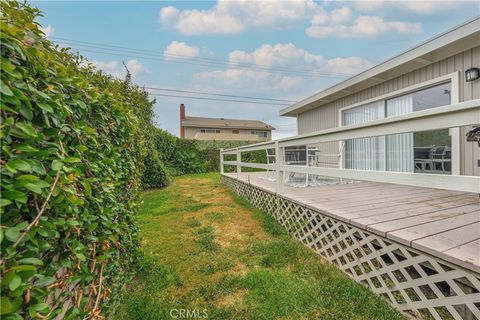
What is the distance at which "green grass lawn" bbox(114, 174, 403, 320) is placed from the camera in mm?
1696

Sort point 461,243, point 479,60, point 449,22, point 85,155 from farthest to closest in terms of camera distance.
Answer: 1. point 449,22
2. point 479,60
3. point 461,243
4. point 85,155

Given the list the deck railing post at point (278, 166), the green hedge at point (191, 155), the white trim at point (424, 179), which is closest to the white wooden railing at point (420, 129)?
the white trim at point (424, 179)

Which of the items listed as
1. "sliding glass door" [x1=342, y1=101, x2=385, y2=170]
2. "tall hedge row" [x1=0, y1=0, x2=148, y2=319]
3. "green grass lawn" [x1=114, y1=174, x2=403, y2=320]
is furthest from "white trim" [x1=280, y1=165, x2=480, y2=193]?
"sliding glass door" [x1=342, y1=101, x2=385, y2=170]

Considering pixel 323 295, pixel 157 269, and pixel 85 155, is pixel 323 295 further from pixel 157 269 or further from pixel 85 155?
pixel 85 155

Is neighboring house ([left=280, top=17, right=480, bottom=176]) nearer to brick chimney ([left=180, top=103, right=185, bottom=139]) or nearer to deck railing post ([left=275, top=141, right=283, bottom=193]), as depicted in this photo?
deck railing post ([left=275, top=141, right=283, bottom=193])

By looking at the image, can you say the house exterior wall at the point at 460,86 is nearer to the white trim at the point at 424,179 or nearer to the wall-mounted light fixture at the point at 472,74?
the wall-mounted light fixture at the point at 472,74

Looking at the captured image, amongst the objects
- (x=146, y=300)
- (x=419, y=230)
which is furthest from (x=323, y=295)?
(x=146, y=300)

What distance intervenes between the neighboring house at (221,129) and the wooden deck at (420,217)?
68.7 feet

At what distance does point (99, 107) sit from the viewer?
4.80 ft

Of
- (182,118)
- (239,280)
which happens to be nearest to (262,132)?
(182,118)

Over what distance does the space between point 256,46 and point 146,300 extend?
1470cm

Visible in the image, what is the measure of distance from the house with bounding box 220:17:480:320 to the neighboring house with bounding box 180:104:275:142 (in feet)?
62.3

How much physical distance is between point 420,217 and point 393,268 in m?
0.89

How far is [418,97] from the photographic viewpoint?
4.62 meters
